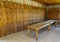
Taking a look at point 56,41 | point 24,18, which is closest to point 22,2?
point 24,18

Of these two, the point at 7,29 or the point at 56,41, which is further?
the point at 7,29

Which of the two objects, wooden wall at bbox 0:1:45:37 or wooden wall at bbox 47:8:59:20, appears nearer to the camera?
wooden wall at bbox 0:1:45:37

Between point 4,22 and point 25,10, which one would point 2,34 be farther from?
point 25,10

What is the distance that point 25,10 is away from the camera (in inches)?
275

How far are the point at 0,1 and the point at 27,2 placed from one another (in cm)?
274

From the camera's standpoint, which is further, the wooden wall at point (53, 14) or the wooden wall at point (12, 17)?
the wooden wall at point (53, 14)

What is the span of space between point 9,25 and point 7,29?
28cm

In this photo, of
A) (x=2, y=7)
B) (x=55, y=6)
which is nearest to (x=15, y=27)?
(x=2, y=7)

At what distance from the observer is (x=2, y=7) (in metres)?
4.95

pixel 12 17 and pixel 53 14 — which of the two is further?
pixel 53 14

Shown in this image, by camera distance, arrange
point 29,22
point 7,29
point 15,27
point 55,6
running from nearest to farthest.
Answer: point 7,29 < point 15,27 < point 29,22 < point 55,6

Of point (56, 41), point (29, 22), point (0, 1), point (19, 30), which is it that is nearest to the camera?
point (56, 41)

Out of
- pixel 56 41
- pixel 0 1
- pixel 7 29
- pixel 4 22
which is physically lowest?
pixel 56 41

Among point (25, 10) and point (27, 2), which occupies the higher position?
point (27, 2)
